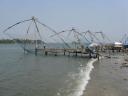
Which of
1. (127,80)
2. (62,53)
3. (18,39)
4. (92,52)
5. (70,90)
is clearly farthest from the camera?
(18,39)

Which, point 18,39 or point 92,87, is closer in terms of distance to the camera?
point 92,87

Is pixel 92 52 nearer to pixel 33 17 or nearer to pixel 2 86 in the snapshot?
pixel 33 17

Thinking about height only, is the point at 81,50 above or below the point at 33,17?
below

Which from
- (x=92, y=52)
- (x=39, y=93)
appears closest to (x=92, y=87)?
(x=39, y=93)

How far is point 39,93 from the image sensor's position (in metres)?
21.8

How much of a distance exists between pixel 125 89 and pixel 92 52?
39212 millimetres

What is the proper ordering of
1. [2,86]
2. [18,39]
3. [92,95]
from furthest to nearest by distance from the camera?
[18,39] < [2,86] < [92,95]

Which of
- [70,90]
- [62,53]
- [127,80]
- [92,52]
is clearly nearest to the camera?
[70,90]

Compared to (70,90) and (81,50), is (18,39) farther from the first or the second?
(70,90)

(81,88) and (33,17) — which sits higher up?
(33,17)

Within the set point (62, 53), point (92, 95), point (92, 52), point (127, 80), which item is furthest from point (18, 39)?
point (92, 95)

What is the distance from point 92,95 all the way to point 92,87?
339 centimetres

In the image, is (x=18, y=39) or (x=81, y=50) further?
(x=18, y=39)

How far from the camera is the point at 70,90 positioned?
75.3 feet
